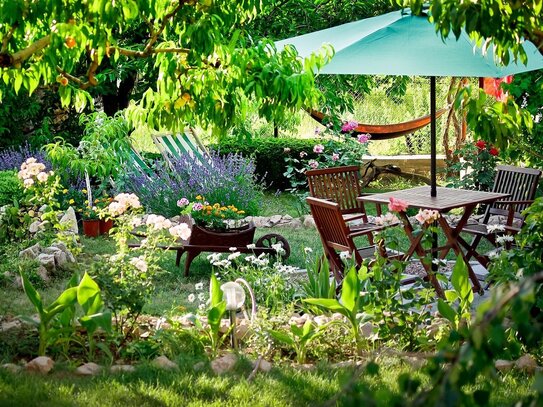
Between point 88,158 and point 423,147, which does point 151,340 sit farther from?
point 423,147

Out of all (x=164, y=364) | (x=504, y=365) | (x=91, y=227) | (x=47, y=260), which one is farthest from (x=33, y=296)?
(x=91, y=227)

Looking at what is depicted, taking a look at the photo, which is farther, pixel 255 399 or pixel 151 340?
pixel 151 340

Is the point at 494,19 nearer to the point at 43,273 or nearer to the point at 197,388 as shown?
the point at 197,388

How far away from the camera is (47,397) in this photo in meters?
3.61

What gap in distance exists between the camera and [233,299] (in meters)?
4.39

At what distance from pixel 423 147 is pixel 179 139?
22.4ft

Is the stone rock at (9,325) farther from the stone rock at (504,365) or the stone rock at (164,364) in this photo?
the stone rock at (504,365)

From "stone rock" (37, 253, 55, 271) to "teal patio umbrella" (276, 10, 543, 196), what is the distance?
2399 millimetres

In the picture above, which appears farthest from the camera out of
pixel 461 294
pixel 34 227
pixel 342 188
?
pixel 34 227

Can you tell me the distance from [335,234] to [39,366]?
2266 mm

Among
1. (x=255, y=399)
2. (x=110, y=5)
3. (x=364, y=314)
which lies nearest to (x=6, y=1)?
(x=110, y=5)

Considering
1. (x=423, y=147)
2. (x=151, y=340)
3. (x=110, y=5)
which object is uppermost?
(x=110, y=5)

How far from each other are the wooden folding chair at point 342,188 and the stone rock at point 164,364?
2.90 metres

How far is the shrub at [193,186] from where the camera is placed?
27.6ft
